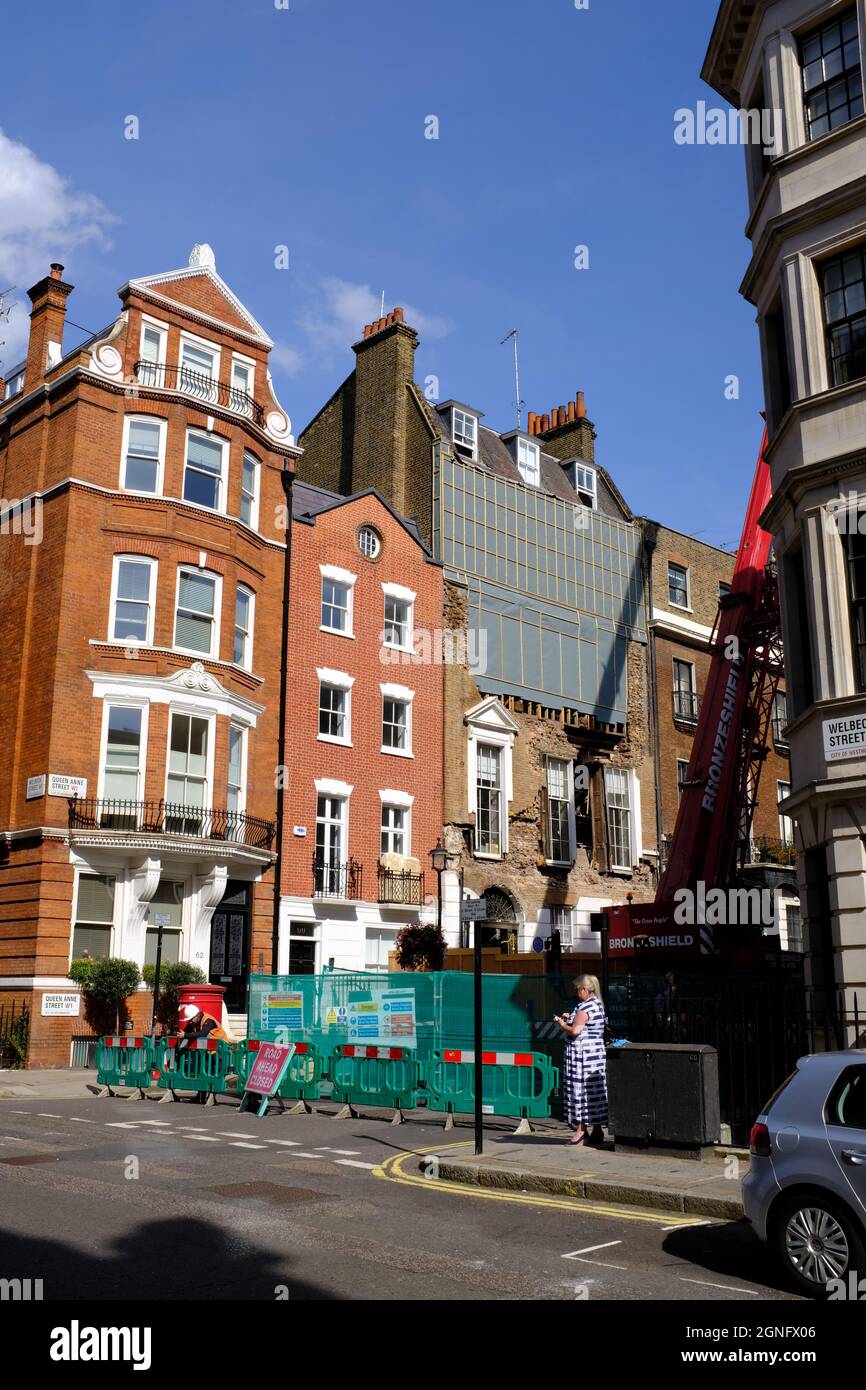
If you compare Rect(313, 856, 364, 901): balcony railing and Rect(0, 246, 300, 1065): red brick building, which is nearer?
Rect(0, 246, 300, 1065): red brick building

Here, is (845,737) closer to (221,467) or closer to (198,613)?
(198,613)

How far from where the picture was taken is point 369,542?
33375 millimetres

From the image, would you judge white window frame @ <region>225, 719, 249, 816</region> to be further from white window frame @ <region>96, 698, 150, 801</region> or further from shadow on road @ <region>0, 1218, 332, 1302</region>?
shadow on road @ <region>0, 1218, 332, 1302</region>

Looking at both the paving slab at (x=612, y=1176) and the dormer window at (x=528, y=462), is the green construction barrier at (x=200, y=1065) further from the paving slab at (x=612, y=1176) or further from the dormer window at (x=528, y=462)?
the dormer window at (x=528, y=462)

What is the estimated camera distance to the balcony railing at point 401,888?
103 feet

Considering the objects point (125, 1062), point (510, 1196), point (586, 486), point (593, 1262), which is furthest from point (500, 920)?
point (593, 1262)

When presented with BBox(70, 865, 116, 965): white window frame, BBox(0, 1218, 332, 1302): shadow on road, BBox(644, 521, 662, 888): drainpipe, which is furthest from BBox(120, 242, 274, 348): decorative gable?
BBox(0, 1218, 332, 1302): shadow on road

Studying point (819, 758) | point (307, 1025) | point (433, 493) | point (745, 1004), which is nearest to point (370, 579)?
point (433, 493)

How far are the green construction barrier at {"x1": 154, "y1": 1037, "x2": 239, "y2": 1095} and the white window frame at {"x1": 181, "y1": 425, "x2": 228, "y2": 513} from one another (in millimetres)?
13373

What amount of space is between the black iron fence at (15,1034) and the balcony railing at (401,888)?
982 cm

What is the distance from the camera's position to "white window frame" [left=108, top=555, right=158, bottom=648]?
26859 mm

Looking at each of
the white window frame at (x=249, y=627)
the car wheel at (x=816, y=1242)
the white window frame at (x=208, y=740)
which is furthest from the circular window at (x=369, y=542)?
the car wheel at (x=816, y=1242)

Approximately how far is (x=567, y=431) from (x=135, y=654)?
23.7m
